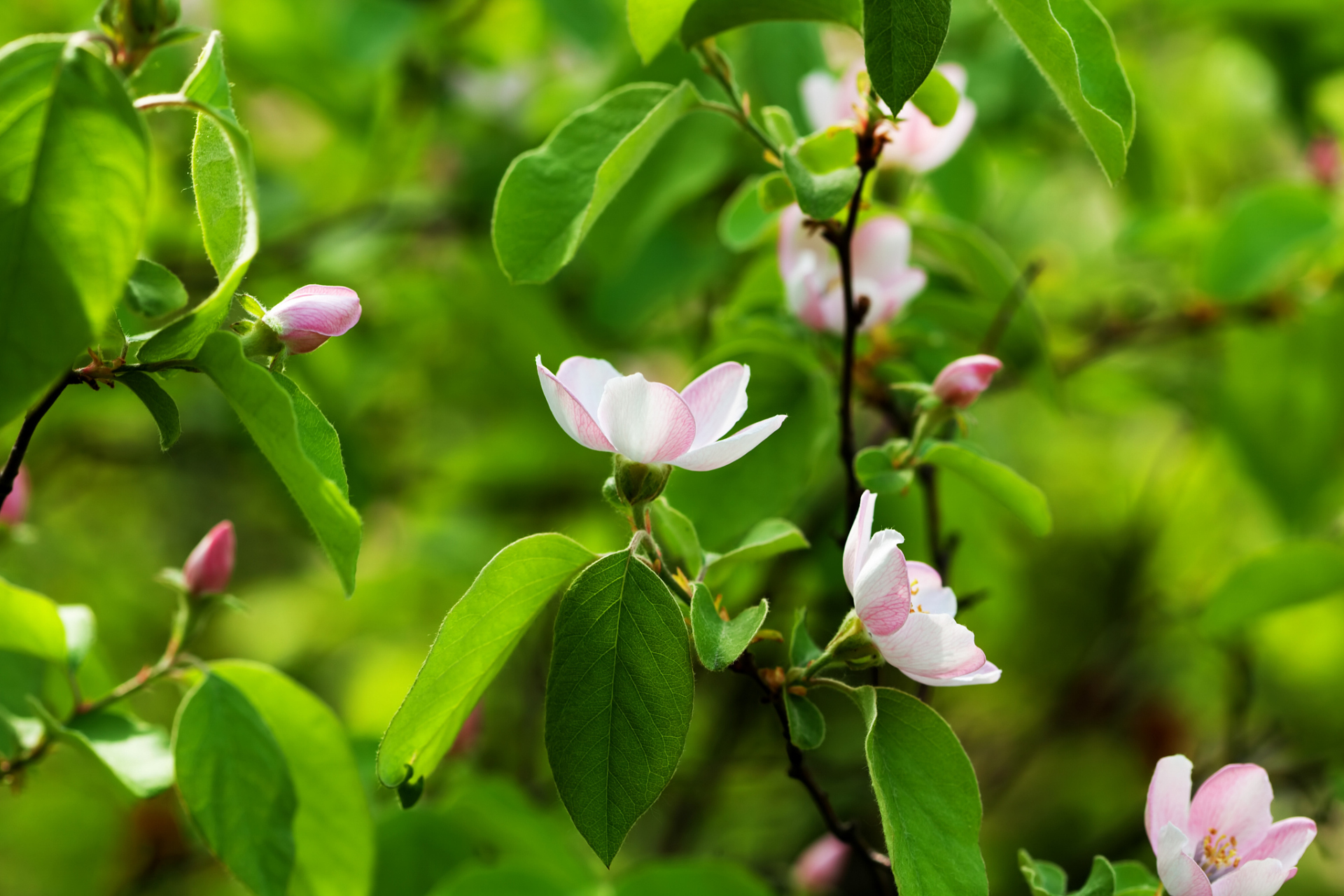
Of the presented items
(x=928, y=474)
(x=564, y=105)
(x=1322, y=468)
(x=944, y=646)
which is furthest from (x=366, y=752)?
(x=1322, y=468)

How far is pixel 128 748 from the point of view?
806 mm

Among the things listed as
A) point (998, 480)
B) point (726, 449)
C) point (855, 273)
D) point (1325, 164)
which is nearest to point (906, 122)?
point (855, 273)

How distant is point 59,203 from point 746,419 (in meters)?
0.57

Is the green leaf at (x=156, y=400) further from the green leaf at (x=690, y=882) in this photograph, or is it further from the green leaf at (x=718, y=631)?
the green leaf at (x=690, y=882)

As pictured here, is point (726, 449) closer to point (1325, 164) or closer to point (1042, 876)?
point (1042, 876)

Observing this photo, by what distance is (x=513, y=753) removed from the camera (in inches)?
83.0

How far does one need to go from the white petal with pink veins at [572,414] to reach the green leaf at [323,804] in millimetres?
354

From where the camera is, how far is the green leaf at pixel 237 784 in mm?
738

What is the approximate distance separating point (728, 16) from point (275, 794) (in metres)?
0.57

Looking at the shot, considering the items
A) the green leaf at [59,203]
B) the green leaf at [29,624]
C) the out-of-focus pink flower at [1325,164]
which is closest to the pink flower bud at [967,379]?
the green leaf at [59,203]

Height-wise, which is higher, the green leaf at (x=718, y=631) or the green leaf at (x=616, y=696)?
the green leaf at (x=718, y=631)

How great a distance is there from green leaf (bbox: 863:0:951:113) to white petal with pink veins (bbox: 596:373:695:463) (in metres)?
0.18

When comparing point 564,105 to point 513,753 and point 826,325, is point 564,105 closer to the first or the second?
point 826,325

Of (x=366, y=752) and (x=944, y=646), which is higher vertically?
(x=944, y=646)
